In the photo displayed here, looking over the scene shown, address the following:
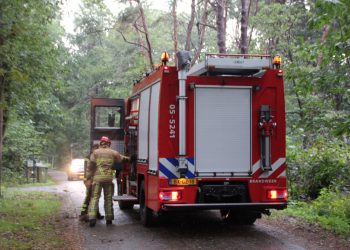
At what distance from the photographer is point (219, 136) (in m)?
9.15

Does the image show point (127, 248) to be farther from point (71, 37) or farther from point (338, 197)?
point (71, 37)

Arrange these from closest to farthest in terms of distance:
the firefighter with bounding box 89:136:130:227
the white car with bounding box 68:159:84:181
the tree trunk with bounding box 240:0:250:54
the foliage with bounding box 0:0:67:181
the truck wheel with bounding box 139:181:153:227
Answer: the truck wheel with bounding box 139:181:153:227 < the foliage with bounding box 0:0:67:181 < the firefighter with bounding box 89:136:130:227 < the tree trunk with bounding box 240:0:250:54 < the white car with bounding box 68:159:84:181

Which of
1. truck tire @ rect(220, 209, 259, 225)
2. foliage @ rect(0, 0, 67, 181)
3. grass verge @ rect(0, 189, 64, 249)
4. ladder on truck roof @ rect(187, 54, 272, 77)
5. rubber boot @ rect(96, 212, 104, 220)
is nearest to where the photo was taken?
grass verge @ rect(0, 189, 64, 249)

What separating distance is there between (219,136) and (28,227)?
4.54 m

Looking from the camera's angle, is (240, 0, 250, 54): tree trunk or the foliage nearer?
the foliage

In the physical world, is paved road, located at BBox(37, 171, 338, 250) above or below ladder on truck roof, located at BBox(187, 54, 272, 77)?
below

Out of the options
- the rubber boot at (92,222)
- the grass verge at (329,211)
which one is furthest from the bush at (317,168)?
the rubber boot at (92,222)

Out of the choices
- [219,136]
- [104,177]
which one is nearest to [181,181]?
[219,136]

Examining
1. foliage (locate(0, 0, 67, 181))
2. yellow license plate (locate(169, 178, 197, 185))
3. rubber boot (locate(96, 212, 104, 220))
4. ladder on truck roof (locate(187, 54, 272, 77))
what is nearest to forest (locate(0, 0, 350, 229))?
foliage (locate(0, 0, 67, 181))

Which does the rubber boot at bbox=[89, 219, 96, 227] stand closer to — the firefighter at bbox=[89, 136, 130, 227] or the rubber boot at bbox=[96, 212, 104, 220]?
the firefighter at bbox=[89, 136, 130, 227]

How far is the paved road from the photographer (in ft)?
27.7

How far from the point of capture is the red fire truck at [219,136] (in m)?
8.86

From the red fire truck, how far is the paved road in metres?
0.56

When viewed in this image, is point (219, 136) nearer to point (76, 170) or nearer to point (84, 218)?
point (84, 218)
